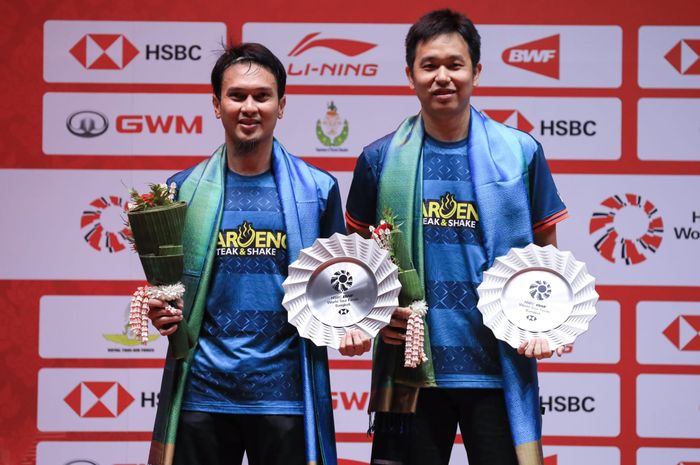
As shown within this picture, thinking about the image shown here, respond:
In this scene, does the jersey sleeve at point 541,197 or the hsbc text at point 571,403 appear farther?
the hsbc text at point 571,403

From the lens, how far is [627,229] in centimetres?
448

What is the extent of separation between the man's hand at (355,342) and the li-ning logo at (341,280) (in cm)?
14

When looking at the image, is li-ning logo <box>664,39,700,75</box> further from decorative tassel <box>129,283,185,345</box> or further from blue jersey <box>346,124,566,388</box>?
decorative tassel <box>129,283,185,345</box>

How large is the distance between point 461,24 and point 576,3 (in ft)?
5.68

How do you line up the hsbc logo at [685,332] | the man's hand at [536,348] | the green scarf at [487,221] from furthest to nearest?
1. the hsbc logo at [685,332]
2. the green scarf at [487,221]
3. the man's hand at [536,348]

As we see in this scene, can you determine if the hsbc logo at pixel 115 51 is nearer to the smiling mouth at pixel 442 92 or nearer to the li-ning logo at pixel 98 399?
the li-ning logo at pixel 98 399

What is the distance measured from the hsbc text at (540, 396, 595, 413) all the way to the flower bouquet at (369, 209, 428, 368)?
1907mm

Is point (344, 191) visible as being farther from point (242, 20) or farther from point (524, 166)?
point (524, 166)

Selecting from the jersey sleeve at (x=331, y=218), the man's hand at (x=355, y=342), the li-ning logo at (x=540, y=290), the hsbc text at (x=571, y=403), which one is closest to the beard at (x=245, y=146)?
the jersey sleeve at (x=331, y=218)

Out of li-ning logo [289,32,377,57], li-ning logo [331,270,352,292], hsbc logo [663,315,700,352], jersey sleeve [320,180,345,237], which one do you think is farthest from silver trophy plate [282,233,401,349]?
hsbc logo [663,315,700,352]

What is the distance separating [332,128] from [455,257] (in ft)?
5.78

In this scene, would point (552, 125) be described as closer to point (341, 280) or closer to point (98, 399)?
point (341, 280)

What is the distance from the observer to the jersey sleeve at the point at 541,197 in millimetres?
2982

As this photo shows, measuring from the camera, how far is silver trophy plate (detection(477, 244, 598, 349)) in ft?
9.14
